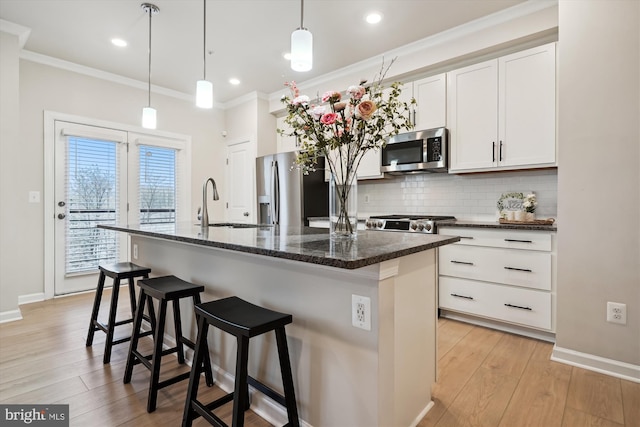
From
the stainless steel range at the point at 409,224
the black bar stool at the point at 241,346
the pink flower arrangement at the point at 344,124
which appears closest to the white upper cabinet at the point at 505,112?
the stainless steel range at the point at 409,224

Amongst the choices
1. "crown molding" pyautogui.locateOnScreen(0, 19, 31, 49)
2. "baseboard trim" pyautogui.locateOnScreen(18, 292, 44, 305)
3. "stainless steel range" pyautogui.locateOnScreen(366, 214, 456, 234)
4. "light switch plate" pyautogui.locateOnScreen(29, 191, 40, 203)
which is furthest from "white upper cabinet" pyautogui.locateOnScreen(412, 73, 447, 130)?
"baseboard trim" pyautogui.locateOnScreen(18, 292, 44, 305)

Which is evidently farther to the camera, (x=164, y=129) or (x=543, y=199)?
(x=164, y=129)

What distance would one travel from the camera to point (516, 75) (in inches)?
112

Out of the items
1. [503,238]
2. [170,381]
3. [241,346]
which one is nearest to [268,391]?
[241,346]

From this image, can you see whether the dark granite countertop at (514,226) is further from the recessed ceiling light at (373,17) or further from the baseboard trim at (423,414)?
the recessed ceiling light at (373,17)

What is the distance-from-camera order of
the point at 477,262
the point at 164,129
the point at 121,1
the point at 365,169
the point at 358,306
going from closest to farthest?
1. the point at 358,306
2. the point at 121,1
3. the point at 477,262
4. the point at 365,169
5. the point at 164,129

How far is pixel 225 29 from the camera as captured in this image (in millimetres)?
3125

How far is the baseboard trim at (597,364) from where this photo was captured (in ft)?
6.60

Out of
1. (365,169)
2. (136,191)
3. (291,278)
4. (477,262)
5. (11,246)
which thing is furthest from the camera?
(136,191)

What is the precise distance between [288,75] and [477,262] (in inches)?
121

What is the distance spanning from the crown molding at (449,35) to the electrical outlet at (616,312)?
2.27 metres

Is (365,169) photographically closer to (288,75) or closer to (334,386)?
(288,75)

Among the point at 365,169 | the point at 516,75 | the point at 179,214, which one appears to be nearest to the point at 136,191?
the point at 179,214

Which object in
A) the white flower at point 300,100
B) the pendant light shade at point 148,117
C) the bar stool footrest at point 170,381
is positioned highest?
the pendant light shade at point 148,117
